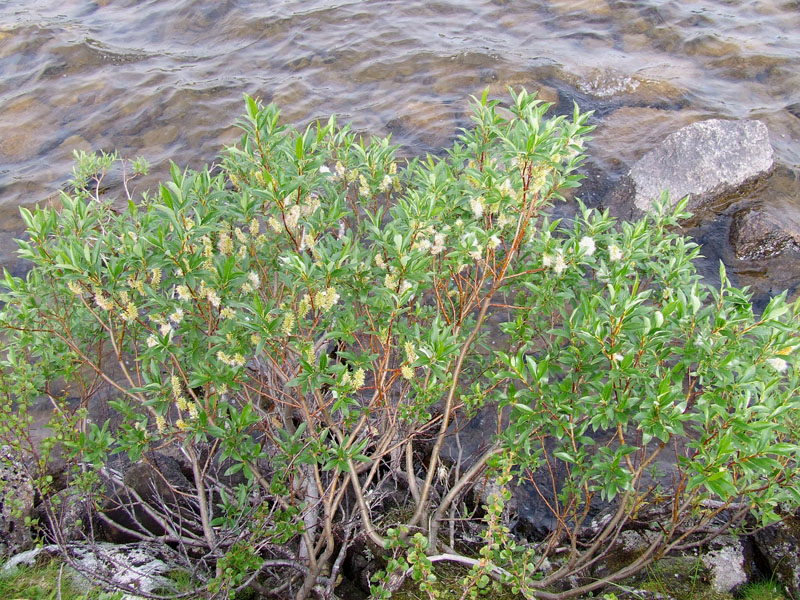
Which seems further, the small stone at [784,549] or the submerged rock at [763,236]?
the submerged rock at [763,236]

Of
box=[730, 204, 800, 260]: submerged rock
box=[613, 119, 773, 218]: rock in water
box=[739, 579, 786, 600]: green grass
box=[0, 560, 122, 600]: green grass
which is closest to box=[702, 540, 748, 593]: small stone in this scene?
box=[739, 579, 786, 600]: green grass

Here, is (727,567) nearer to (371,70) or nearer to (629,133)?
(629,133)

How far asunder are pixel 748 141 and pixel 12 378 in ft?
23.8

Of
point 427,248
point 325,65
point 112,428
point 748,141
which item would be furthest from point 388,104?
point 427,248

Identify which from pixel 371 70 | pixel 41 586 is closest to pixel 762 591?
pixel 41 586

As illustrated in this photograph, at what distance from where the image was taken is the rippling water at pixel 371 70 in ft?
25.8

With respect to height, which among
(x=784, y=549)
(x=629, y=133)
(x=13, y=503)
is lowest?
(x=784, y=549)

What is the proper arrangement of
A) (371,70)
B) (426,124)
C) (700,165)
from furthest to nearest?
(371,70), (426,124), (700,165)

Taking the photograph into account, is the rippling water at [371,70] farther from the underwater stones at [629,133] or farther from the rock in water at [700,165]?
the rock in water at [700,165]

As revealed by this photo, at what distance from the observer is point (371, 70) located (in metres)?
9.38

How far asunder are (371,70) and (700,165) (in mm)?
5305

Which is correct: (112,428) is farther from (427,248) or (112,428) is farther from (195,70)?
(195,70)

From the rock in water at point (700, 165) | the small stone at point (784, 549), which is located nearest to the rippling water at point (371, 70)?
the rock in water at point (700, 165)

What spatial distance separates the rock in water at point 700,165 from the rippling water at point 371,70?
39 centimetres
